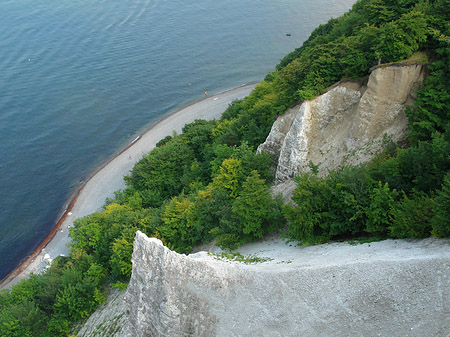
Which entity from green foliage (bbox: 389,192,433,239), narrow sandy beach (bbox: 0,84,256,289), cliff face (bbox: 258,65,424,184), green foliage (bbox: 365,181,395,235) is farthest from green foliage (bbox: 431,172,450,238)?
narrow sandy beach (bbox: 0,84,256,289)

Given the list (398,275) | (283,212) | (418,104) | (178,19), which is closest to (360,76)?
(418,104)

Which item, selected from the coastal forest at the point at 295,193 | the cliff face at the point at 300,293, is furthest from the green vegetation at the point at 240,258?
the coastal forest at the point at 295,193

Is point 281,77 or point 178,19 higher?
point 178,19

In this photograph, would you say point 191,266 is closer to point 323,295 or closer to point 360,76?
point 323,295

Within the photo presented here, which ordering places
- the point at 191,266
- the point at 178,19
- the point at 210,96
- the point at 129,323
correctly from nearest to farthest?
the point at 191,266
the point at 129,323
the point at 210,96
the point at 178,19

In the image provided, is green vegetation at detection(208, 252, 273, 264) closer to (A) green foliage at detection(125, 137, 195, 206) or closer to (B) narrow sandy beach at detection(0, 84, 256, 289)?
(A) green foliage at detection(125, 137, 195, 206)

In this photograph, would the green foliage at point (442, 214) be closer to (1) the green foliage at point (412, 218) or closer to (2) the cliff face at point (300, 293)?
(2) the cliff face at point (300, 293)
